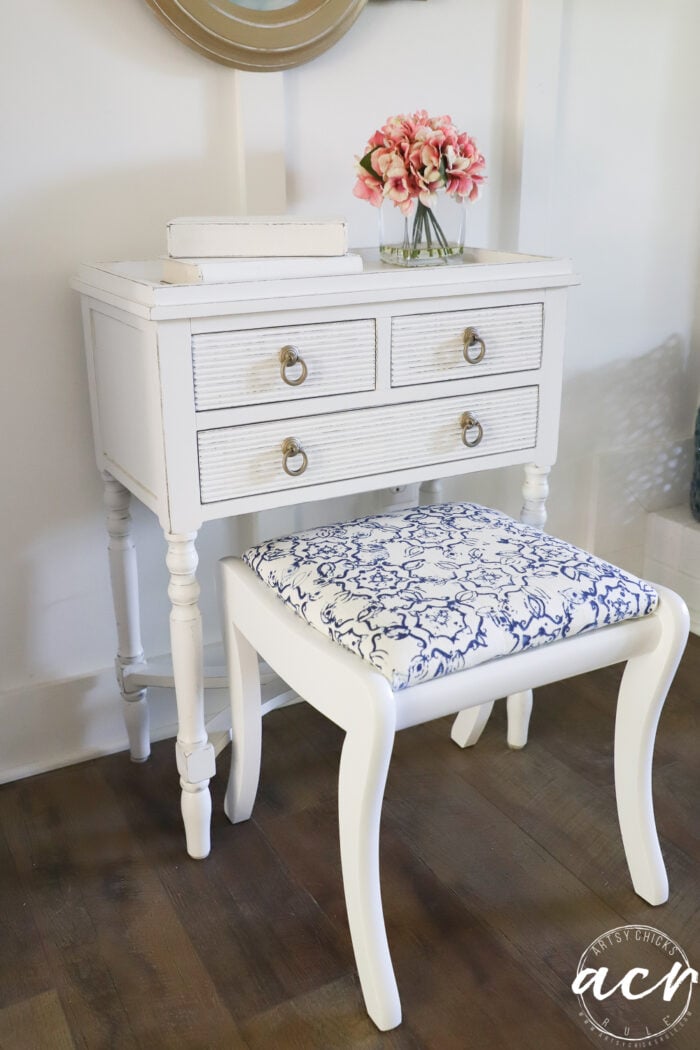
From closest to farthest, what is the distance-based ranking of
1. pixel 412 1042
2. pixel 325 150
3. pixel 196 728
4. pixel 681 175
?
pixel 412 1042
pixel 196 728
pixel 325 150
pixel 681 175

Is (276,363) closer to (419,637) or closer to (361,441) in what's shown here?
(361,441)

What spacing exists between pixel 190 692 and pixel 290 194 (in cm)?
85

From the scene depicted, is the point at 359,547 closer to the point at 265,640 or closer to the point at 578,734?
the point at 265,640

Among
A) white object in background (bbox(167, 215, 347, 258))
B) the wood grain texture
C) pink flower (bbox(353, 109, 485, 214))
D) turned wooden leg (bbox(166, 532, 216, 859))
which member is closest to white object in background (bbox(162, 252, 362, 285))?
white object in background (bbox(167, 215, 347, 258))

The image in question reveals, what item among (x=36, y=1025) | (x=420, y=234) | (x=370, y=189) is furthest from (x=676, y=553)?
(x=36, y=1025)

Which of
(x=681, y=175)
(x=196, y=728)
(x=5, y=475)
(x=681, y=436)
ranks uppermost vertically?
(x=681, y=175)

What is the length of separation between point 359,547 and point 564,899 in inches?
22.6

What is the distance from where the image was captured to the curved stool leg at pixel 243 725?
1495 mm

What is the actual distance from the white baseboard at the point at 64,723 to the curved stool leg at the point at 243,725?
0.80 feet

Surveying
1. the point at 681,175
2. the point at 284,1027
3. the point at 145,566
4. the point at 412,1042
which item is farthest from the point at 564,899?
the point at 681,175

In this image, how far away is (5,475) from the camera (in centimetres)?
164

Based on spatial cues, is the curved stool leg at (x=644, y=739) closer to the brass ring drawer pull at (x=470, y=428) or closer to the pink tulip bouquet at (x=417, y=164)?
the brass ring drawer pull at (x=470, y=428)

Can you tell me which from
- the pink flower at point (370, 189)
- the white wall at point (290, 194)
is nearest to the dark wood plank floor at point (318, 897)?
the white wall at point (290, 194)

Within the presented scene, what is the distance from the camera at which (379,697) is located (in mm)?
1126
